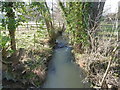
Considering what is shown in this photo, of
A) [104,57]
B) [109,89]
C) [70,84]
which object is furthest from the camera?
[70,84]

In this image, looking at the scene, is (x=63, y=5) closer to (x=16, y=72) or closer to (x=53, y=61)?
(x=53, y=61)

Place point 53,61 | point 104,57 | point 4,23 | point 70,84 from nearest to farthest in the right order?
point 4,23, point 104,57, point 70,84, point 53,61

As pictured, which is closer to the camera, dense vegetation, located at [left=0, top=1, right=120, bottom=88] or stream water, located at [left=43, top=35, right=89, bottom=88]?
dense vegetation, located at [left=0, top=1, right=120, bottom=88]

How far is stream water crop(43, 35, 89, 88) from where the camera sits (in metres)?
4.94

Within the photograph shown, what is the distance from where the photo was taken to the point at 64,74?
5.60 meters

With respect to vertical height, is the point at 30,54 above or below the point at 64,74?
above

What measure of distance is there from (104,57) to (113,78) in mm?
661

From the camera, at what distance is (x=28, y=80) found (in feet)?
14.7

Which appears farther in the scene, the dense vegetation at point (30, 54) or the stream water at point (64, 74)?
the stream water at point (64, 74)

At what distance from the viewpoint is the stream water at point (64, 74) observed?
494 centimetres

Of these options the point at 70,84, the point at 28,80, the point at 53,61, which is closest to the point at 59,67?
the point at 53,61

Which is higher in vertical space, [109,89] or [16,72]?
[16,72]

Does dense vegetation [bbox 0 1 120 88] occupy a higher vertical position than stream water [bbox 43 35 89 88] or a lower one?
higher

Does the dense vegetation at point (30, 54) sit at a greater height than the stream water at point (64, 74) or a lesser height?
greater
